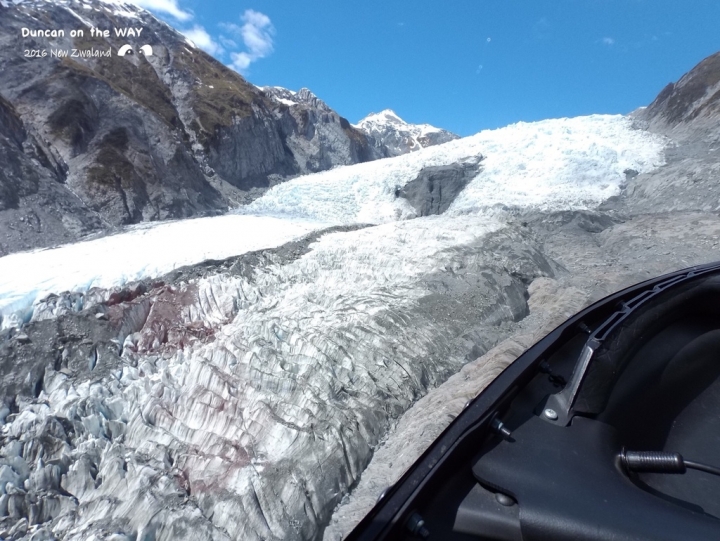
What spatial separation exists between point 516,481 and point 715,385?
1890mm

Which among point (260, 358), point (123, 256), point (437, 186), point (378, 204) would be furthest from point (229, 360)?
point (437, 186)

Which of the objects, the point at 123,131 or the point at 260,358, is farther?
the point at 123,131

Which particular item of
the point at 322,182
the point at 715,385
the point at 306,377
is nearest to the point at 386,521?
the point at 715,385

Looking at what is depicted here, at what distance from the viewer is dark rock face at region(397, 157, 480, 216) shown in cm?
2433

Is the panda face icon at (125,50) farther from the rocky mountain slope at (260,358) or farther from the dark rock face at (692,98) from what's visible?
the dark rock face at (692,98)

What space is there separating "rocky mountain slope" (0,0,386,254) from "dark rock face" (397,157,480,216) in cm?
1126

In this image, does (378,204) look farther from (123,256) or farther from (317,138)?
(317,138)

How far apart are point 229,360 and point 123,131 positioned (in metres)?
23.6

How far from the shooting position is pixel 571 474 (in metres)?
2.15

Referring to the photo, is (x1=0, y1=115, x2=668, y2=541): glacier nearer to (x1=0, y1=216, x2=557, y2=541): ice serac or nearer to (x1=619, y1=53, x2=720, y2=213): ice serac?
(x1=0, y1=216, x2=557, y2=541): ice serac

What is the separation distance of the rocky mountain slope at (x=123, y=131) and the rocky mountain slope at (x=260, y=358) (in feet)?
26.6

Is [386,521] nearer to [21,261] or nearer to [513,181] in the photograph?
[21,261]

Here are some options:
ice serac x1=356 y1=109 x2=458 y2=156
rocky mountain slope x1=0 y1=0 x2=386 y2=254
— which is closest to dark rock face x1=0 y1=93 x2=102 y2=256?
rocky mountain slope x1=0 y1=0 x2=386 y2=254

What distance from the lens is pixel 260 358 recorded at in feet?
22.8
